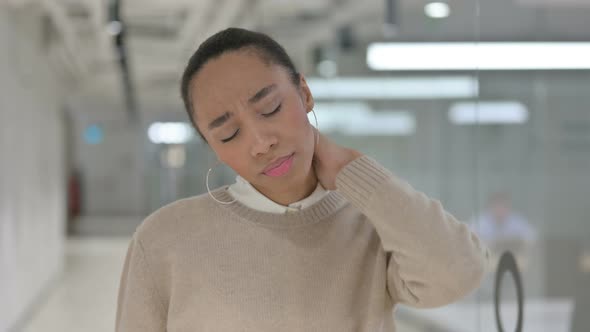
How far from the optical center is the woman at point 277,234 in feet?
4.42

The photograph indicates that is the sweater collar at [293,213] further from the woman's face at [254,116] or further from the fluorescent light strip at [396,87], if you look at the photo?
the fluorescent light strip at [396,87]

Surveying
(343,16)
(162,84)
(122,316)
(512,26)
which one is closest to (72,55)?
(162,84)

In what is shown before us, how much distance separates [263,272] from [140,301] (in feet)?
0.83

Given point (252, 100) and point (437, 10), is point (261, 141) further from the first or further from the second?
point (437, 10)

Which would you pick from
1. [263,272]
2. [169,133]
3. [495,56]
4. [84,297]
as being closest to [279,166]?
[263,272]

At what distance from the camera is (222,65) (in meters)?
1.41

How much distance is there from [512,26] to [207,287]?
5.62 feet

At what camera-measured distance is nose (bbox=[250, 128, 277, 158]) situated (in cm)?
137

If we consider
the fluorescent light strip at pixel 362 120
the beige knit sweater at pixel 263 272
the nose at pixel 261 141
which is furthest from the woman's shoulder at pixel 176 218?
the fluorescent light strip at pixel 362 120

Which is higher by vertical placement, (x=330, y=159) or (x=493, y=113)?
(x=493, y=113)

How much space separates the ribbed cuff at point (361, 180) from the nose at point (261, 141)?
0.14 m

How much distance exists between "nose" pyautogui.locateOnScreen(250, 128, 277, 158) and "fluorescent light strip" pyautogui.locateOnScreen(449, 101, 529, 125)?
1.56m

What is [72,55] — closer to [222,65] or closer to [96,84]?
[96,84]

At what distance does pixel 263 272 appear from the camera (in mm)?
1473
